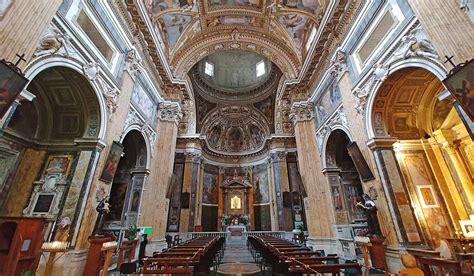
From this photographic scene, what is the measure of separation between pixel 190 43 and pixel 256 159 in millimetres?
12499

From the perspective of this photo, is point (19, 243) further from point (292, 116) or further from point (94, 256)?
point (292, 116)

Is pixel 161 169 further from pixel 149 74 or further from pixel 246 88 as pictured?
pixel 246 88

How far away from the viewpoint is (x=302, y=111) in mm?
11422

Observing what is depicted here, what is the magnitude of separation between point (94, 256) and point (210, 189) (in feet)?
49.6

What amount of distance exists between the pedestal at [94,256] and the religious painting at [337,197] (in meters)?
8.37

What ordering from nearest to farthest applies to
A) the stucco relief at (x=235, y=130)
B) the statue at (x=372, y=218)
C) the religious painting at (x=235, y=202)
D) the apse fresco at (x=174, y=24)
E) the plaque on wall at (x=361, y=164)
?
the statue at (x=372, y=218), the plaque on wall at (x=361, y=164), the apse fresco at (x=174, y=24), the religious painting at (x=235, y=202), the stucco relief at (x=235, y=130)

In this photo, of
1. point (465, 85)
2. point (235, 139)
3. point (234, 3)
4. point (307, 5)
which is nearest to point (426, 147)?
point (465, 85)

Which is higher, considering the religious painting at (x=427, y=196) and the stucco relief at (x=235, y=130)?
the stucco relief at (x=235, y=130)

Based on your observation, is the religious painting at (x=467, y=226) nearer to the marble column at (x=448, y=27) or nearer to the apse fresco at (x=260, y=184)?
the marble column at (x=448, y=27)

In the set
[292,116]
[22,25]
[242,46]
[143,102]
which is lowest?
[22,25]

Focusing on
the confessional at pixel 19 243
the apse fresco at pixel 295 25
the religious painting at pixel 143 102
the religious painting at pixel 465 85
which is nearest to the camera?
the religious painting at pixel 465 85

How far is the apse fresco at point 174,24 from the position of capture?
412 inches

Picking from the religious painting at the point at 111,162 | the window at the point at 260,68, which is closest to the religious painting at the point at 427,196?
the religious painting at the point at 111,162

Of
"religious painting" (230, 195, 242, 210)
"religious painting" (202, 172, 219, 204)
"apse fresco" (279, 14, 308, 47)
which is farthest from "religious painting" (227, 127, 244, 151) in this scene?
"apse fresco" (279, 14, 308, 47)
